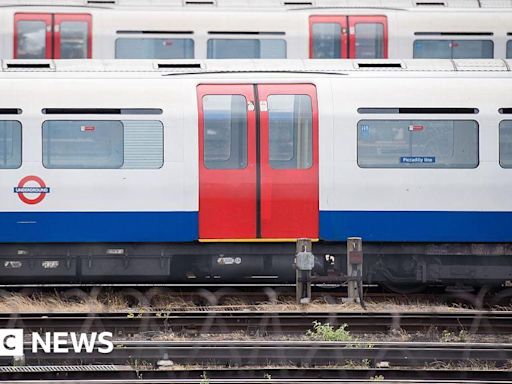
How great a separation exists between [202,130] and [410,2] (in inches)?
265

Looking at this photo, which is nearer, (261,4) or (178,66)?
(178,66)

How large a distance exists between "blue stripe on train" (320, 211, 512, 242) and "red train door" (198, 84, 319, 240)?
0.32m

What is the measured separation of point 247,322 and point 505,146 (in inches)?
191

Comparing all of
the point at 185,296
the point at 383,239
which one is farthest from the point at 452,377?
the point at 185,296

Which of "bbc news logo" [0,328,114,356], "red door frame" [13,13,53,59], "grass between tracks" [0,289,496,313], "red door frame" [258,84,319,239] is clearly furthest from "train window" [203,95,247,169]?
"red door frame" [13,13,53,59]

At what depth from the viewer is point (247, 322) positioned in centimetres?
1305

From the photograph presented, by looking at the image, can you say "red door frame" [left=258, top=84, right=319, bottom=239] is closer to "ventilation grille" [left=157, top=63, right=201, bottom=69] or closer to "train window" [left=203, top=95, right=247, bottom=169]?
"train window" [left=203, top=95, right=247, bottom=169]

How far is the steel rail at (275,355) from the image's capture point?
10688 millimetres

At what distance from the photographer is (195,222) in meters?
15.2

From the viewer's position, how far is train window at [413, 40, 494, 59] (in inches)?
784

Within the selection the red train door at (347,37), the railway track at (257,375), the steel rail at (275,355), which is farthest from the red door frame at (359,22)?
the railway track at (257,375)

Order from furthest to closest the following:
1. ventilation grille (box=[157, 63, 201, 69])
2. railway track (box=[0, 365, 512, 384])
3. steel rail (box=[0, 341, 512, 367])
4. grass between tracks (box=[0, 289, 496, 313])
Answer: ventilation grille (box=[157, 63, 201, 69])
grass between tracks (box=[0, 289, 496, 313])
steel rail (box=[0, 341, 512, 367])
railway track (box=[0, 365, 512, 384])

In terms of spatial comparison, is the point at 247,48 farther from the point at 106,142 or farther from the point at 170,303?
the point at 170,303

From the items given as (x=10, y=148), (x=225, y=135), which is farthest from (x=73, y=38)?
(x=225, y=135)
